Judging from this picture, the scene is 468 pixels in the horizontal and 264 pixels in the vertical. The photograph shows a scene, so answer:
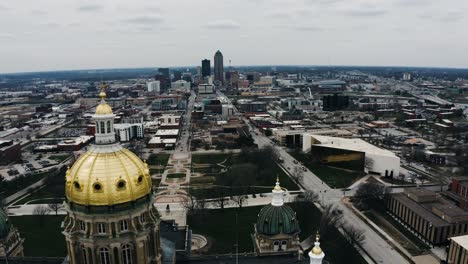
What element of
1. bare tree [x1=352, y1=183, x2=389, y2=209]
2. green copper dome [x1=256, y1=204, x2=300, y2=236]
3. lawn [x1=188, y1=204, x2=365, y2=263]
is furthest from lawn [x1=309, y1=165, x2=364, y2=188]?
green copper dome [x1=256, y1=204, x2=300, y2=236]

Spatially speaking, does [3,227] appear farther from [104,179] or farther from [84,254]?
[104,179]

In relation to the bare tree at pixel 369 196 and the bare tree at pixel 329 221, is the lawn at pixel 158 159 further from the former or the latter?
the bare tree at pixel 329 221

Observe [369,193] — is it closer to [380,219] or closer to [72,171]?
[380,219]

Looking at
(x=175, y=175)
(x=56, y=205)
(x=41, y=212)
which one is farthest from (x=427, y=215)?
(x=41, y=212)

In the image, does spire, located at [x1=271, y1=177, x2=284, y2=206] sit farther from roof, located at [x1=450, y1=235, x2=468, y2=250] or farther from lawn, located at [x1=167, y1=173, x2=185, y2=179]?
lawn, located at [x1=167, y1=173, x2=185, y2=179]

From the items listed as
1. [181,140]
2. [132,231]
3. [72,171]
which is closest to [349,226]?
[132,231]

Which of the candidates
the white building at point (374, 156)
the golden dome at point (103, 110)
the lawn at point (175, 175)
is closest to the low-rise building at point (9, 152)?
the lawn at point (175, 175)
